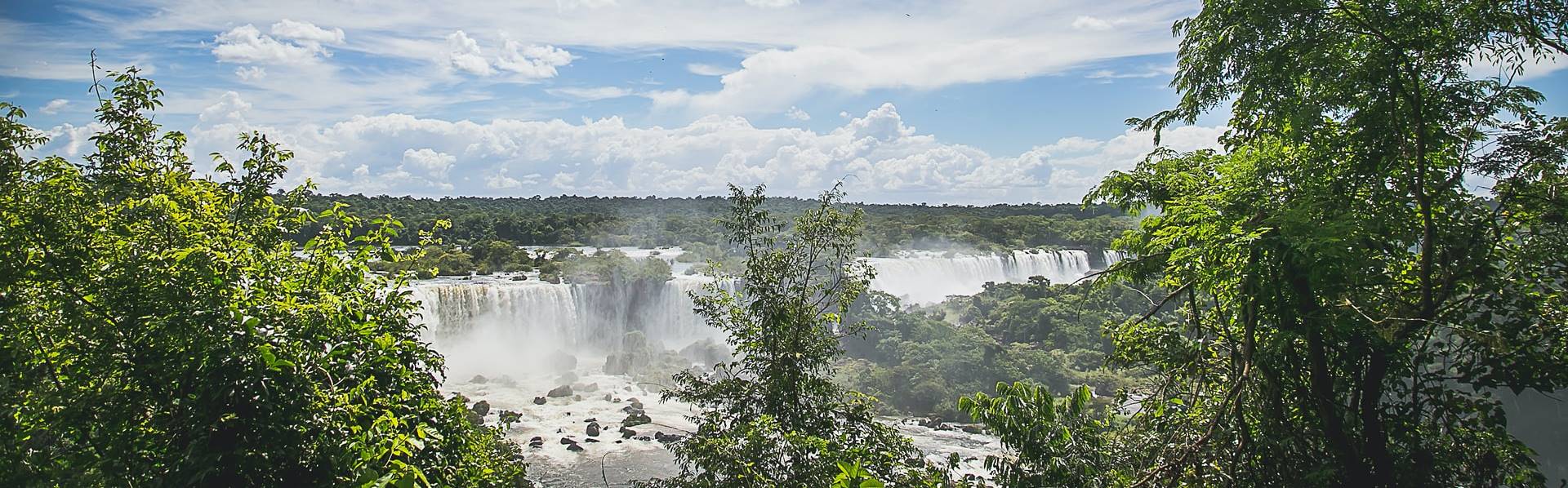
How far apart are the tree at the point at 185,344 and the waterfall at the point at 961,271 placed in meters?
29.1

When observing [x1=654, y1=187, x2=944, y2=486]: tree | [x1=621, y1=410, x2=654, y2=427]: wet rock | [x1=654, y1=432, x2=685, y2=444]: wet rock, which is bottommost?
[x1=654, y1=432, x2=685, y2=444]: wet rock

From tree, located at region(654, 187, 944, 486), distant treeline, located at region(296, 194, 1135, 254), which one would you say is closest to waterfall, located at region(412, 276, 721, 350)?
distant treeline, located at region(296, 194, 1135, 254)

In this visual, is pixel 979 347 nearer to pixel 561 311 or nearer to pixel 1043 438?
pixel 561 311

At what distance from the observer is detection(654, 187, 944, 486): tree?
6.11 meters

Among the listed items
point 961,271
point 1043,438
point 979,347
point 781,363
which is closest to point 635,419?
point 979,347

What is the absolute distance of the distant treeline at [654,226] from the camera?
3953 centimetres

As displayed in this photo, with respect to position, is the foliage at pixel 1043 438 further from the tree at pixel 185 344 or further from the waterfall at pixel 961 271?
the waterfall at pixel 961 271

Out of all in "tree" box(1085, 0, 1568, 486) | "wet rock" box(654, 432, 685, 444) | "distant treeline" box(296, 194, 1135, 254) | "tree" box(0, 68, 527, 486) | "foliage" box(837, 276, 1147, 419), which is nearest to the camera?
"tree" box(0, 68, 527, 486)

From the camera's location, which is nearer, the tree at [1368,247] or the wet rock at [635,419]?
the tree at [1368,247]

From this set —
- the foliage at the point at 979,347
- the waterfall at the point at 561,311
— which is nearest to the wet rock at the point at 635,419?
the foliage at the point at 979,347

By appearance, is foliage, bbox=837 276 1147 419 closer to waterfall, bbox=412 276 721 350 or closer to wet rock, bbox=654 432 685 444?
wet rock, bbox=654 432 685 444

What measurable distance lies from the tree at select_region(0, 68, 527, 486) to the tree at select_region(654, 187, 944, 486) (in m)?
2.34

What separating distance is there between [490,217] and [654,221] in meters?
10.4

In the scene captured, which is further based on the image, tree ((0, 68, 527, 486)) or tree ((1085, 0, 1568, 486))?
tree ((1085, 0, 1568, 486))
